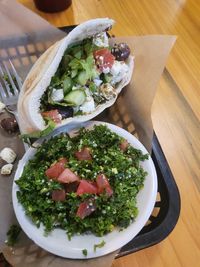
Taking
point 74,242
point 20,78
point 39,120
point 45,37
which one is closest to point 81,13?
point 45,37

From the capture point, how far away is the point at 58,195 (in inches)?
25.4

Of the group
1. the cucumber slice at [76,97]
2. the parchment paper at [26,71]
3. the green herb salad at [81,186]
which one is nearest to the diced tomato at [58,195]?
the green herb salad at [81,186]

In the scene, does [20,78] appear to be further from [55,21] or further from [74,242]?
[74,242]

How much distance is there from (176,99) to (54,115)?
0.43 metres

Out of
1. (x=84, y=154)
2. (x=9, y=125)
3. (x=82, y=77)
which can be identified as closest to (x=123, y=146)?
(x=84, y=154)

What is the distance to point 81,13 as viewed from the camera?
1241 millimetres

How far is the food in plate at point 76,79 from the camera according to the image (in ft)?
2.46

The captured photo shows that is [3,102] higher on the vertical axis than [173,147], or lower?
lower

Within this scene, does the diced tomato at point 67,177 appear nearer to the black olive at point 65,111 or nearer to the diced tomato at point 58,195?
the diced tomato at point 58,195

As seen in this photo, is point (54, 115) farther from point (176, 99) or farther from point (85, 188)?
point (176, 99)

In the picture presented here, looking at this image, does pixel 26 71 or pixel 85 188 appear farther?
pixel 26 71

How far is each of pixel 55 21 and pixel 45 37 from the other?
225 millimetres

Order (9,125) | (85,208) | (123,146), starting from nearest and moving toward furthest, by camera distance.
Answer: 1. (85,208)
2. (123,146)
3. (9,125)

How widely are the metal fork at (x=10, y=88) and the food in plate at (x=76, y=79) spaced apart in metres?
0.14
